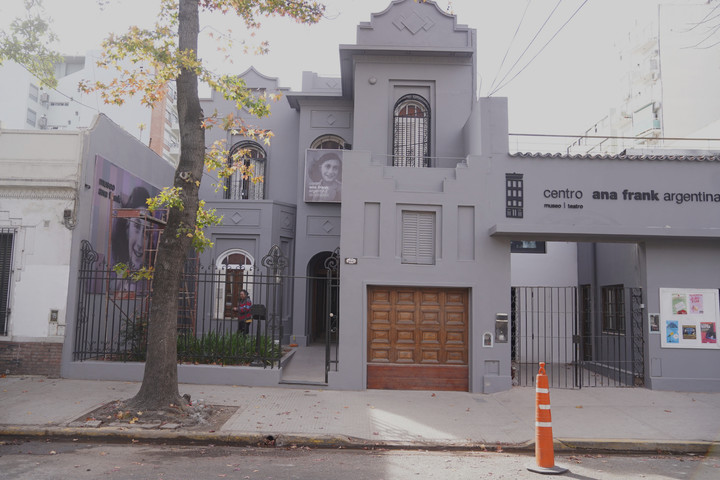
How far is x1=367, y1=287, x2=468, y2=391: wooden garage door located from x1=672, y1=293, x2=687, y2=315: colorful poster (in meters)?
4.56

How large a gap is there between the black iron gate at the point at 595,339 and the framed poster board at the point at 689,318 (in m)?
0.47

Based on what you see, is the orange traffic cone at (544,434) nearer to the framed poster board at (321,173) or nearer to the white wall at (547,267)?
the white wall at (547,267)

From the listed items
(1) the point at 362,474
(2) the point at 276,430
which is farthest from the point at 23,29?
(1) the point at 362,474

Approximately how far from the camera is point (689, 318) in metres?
11.3

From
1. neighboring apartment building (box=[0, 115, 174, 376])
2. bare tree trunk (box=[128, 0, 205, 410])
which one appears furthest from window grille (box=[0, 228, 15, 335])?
bare tree trunk (box=[128, 0, 205, 410])

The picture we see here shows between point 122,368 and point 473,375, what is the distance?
7208 mm

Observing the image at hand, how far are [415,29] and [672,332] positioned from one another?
10759 mm

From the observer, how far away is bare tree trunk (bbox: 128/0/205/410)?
831cm

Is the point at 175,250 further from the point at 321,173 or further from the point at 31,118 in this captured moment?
the point at 31,118

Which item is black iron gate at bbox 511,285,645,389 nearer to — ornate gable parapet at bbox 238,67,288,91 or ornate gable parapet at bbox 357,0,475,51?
ornate gable parapet at bbox 357,0,475,51

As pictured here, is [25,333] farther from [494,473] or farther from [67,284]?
[494,473]

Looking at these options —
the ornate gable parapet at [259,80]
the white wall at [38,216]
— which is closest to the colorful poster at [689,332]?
the white wall at [38,216]

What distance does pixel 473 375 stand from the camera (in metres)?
10.8

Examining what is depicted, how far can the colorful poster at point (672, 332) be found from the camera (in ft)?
36.8
